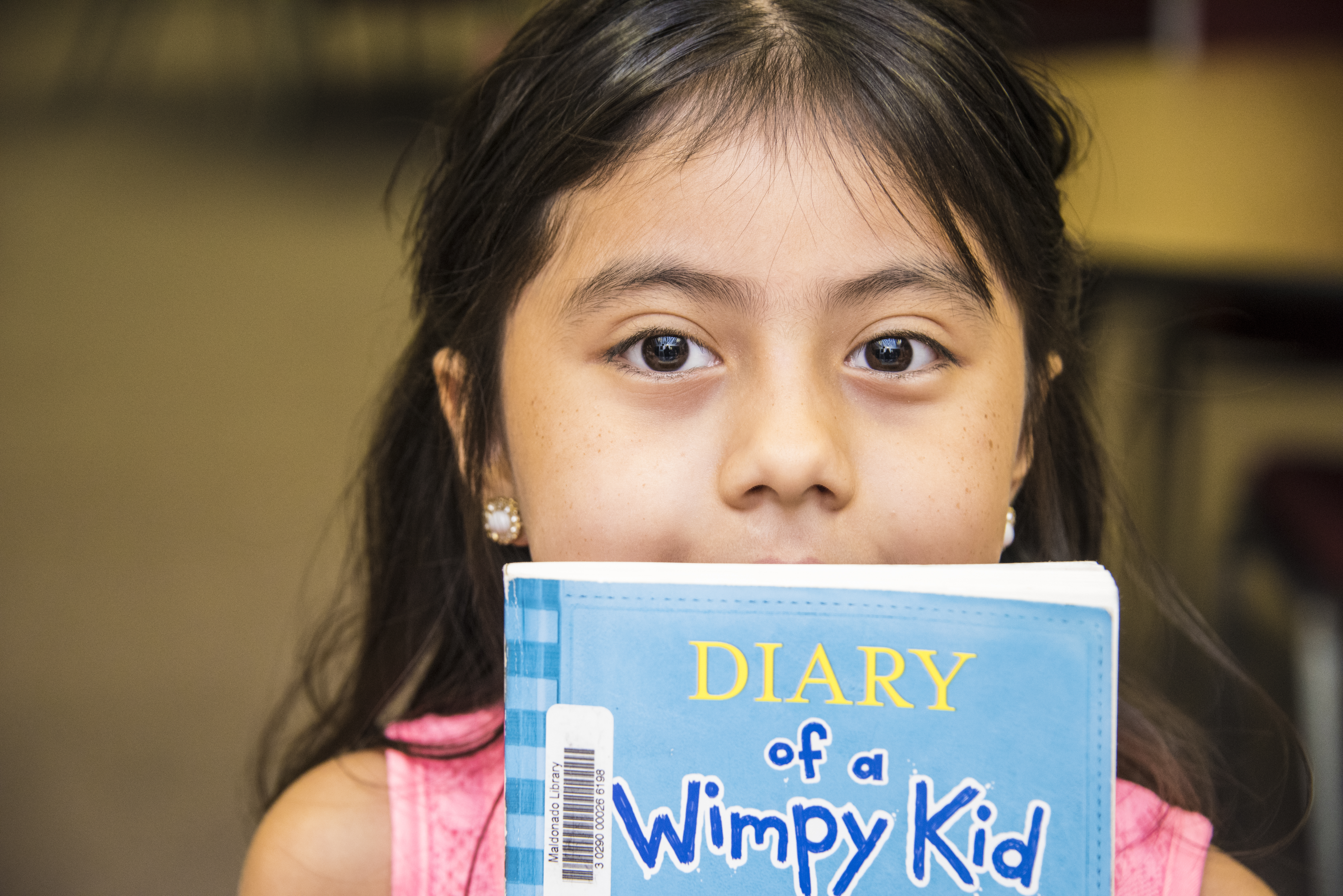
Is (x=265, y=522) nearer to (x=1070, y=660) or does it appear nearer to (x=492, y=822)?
(x=492, y=822)

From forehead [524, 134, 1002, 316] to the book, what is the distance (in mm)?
235

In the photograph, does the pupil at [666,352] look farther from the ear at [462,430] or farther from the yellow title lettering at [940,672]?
the yellow title lettering at [940,672]

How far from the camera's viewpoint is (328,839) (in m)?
0.96

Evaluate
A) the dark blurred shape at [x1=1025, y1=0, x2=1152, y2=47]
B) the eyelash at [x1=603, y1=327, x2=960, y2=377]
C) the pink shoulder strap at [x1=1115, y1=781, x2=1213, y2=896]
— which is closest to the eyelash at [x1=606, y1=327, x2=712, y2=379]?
the eyelash at [x1=603, y1=327, x2=960, y2=377]

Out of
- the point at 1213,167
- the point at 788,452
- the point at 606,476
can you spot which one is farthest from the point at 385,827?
the point at 1213,167

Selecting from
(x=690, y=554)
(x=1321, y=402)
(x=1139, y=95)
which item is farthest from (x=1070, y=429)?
(x=1321, y=402)

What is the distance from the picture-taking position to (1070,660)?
0.62 m

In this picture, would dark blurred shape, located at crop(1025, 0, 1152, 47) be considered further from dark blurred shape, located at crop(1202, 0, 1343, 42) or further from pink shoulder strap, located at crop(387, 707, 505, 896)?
pink shoulder strap, located at crop(387, 707, 505, 896)

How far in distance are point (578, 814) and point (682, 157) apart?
0.43m

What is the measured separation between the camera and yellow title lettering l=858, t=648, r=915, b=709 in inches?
24.7

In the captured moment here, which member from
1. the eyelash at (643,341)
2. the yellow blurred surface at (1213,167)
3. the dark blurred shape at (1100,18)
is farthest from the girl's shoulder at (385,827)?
the dark blurred shape at (1100,18)

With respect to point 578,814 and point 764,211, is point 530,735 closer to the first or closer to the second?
point 578,814

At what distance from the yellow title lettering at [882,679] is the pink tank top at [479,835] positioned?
15.1 inches

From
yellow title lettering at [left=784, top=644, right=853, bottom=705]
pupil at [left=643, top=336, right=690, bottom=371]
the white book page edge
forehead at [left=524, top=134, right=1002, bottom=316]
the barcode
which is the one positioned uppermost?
forehead at [left=524, top=134, right=1002, bottom=316]
